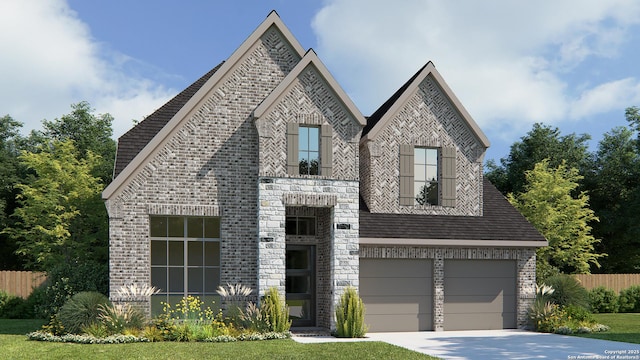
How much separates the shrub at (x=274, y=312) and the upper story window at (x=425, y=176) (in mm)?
6079

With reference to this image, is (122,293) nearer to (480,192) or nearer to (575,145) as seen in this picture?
(480,192)

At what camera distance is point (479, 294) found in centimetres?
2073

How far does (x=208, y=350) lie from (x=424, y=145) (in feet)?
33.9

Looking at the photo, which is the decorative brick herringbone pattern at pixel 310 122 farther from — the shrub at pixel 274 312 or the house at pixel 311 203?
the shrub at pixel 274 312

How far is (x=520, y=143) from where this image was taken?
4653 centimetres

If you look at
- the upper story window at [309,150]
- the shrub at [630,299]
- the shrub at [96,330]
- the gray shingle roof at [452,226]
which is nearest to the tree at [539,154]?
the shrub at [630,299]

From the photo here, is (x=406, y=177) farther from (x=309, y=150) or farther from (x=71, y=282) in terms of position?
(x=71, y=282)

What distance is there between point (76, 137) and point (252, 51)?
87.7 ft

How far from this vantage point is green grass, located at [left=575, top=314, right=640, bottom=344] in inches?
691

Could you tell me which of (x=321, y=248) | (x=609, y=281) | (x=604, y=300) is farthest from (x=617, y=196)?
(x=321, y=248)

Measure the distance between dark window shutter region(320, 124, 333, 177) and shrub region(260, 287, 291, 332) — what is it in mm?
3681

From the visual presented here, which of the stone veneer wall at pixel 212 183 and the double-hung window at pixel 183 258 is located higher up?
the stone veneer wall at pixel 212 183

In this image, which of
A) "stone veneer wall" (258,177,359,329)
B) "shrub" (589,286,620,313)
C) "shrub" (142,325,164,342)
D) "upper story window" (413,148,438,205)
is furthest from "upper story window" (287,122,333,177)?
"shrub" (589,286,620,313)

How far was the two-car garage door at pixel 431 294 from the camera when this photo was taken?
19734mm
